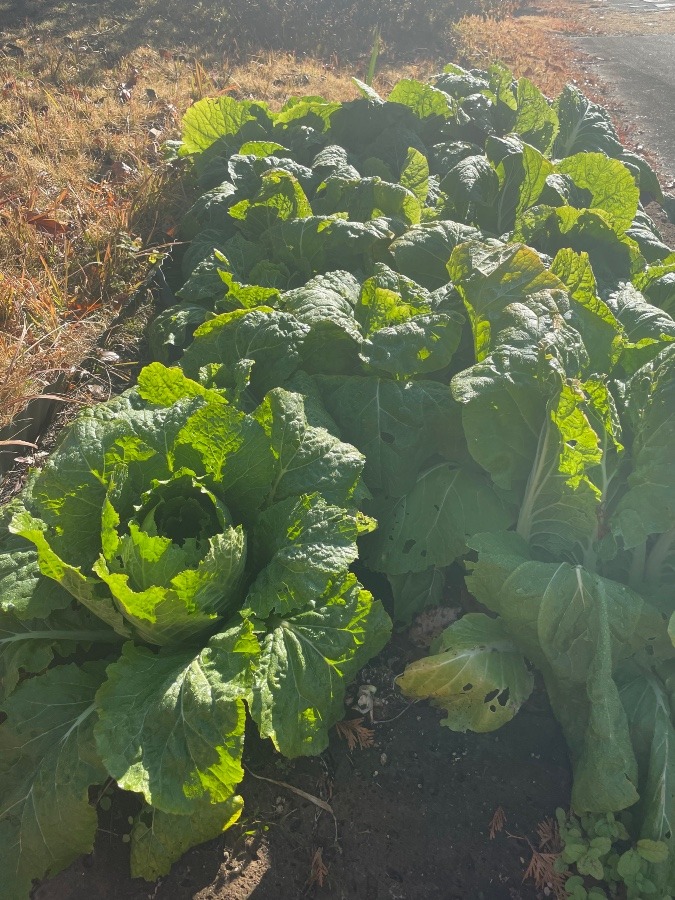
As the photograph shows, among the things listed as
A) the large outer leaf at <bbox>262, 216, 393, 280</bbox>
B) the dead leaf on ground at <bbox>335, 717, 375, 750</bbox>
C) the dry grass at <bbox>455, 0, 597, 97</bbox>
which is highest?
the dry grass at <bbox>455, 0, 597, 97</bbox>

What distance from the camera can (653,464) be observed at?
2.36 metres

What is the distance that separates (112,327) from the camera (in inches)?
144

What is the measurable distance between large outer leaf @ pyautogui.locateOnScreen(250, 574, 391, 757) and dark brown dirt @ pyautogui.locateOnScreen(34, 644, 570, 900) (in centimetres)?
28

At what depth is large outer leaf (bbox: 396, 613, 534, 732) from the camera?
2.32 meters

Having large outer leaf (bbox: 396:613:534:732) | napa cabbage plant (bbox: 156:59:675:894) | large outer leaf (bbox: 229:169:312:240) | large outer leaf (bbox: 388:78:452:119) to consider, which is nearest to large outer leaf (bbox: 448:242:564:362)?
napa cabbage plant (bbox: 156:59:675:894)

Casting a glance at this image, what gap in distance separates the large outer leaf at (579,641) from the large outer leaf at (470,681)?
0.36 ft

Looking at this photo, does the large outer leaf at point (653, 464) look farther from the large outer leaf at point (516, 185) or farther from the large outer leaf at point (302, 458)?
the large outer leaf at point (516, 185)

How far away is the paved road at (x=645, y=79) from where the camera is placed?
8278 millimetres

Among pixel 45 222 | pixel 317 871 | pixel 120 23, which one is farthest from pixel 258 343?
pixel 120 23

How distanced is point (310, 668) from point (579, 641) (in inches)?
35.7

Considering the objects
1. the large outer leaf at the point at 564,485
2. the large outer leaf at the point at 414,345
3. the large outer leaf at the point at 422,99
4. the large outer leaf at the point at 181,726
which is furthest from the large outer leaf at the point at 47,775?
the large outer leaf at the point at 422,99

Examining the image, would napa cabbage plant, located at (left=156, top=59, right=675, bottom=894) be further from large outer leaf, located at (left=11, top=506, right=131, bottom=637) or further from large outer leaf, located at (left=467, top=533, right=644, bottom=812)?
A: large outer leaf, located at (left=11, top=506, right=131, bottom=637)

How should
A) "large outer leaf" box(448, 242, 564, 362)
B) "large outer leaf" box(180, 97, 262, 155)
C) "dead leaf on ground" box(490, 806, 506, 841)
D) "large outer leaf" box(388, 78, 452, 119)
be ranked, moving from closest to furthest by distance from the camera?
"dead leaf on ground" box(490, 806, 506, 841), "large outer leaf" box(448, 242, 564, 362), "large outer leaf" box(180, 97, 262, 155), "large outer leaf" box(388, 78, 452, 119)

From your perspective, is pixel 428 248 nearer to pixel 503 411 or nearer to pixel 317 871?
pixel 503 411
